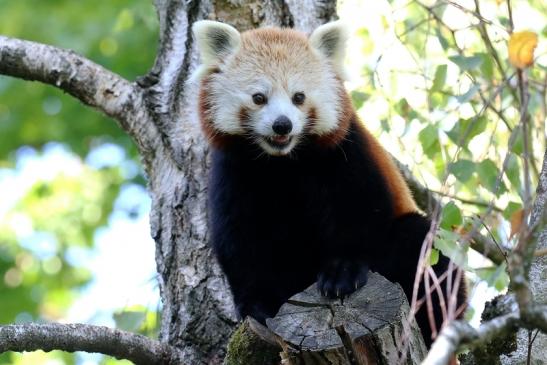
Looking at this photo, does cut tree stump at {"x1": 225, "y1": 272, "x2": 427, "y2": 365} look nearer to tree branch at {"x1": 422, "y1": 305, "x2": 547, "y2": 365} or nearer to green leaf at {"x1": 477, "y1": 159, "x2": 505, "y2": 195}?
tree branch at {"x1": 422, "y1": 305, "x2": 547, "y2": 365}

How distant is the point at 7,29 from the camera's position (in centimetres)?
908

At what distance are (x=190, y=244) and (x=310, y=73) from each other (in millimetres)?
1066

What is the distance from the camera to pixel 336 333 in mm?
2982

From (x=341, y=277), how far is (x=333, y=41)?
1381 millimetres

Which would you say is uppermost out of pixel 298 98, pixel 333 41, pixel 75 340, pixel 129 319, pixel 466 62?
pixel 333 41

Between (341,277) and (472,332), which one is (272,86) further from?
(472,332)

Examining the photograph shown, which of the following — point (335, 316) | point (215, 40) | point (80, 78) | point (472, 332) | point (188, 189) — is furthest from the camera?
point (80, 78)

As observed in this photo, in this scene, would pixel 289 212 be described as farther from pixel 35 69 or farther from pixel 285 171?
pixel 35 69

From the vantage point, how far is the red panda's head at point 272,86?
404 cm

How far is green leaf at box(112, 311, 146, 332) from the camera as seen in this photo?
15.2 ft

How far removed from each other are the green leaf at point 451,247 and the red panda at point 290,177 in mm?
809

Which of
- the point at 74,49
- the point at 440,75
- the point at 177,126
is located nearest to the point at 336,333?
the point at 440,75

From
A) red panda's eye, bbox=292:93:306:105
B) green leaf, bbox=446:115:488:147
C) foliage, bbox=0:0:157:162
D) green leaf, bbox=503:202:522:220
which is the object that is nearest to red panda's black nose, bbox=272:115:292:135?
red panda's eye, bbox=292:93:306:105

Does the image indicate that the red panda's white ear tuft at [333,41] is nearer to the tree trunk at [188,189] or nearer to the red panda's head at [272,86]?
the red panda's head at [272,86]
